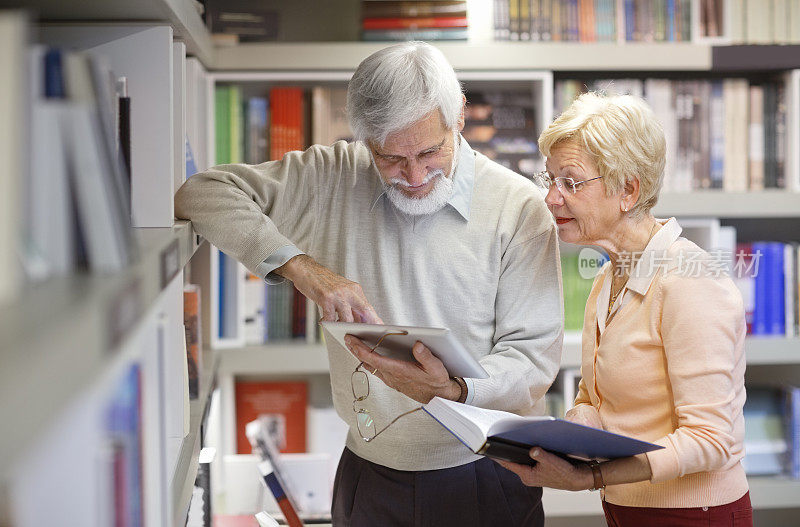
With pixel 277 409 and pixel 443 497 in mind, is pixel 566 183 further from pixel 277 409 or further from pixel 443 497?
pixel 277 409

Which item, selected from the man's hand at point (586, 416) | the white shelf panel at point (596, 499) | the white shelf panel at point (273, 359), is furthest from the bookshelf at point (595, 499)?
the man's hand at point (586, 416)

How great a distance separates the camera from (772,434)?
2.71 m

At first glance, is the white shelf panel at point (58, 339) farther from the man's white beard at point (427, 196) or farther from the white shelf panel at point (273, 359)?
the white shelf panel at point (273, 359)

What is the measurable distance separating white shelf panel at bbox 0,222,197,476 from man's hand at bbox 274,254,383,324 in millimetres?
646

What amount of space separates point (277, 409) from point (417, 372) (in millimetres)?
1529

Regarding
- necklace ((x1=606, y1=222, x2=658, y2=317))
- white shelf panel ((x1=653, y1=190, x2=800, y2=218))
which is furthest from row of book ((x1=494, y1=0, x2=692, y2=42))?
necklace ((x1=606, y1=222, x2=658, y2=317))

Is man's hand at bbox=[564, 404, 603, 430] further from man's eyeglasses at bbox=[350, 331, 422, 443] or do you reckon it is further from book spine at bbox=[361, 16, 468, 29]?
book spine at bbox=[361, 16, 468, 29]

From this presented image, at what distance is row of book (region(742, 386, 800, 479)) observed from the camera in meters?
2.68

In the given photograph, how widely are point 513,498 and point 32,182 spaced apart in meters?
1.29

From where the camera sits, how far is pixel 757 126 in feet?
8.61

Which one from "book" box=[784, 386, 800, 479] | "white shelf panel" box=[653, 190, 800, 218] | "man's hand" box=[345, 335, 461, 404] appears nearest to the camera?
"man's hand" box=[345, 335, 461, 404]

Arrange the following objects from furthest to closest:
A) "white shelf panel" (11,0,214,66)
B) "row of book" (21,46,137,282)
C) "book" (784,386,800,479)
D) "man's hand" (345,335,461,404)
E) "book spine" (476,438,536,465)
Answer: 1. "book" (784,386,800,479)
2. "man's hand" (345,335,461,404)
3. "book spine" (476,438,536,465)
4. "white shelf panel" (11,0,214,66)
5. "row of book" (21,46,137,282)

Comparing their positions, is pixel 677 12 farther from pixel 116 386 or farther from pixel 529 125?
pixel 116 386

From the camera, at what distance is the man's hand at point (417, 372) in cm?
133
